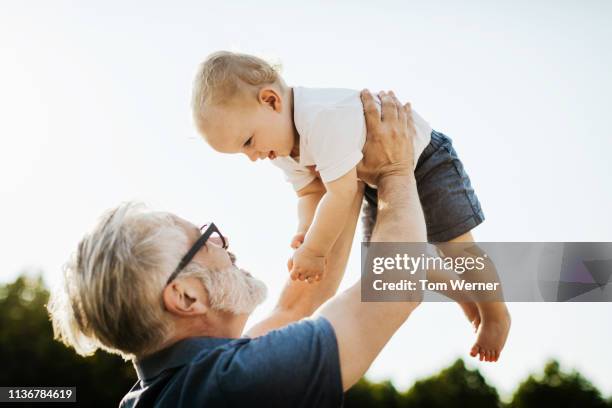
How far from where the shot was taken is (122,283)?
2805 millimetres

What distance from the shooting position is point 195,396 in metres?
2.61

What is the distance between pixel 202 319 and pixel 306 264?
0.78 metres

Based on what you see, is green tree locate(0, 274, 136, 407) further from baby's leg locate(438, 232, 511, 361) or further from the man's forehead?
the man's forehead

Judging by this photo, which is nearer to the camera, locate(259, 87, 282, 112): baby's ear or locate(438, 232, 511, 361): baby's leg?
locate(259, 87, 282, 112): baby's ear

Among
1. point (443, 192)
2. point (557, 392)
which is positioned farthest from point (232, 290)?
point (557, 392)

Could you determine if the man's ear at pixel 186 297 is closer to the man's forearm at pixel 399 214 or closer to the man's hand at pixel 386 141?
the man's forearm at pixel 399 214

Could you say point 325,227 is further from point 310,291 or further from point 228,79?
point 228,79

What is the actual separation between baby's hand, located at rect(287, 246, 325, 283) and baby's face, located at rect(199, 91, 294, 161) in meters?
0.56

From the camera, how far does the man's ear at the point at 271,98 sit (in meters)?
3.71

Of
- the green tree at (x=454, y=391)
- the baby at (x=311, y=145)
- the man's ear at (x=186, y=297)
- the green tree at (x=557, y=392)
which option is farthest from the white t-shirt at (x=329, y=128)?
the green tree at (x=557, y=392)

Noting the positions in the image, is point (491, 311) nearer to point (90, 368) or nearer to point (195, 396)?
point (195, 396)

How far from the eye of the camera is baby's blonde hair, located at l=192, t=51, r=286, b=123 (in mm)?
3672

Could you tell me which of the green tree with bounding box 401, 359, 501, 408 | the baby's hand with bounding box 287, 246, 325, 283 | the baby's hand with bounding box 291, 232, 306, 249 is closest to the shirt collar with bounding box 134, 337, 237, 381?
the baby's hand with bounding box 287, 246, 325, 283

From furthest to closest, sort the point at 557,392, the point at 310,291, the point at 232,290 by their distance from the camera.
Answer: the point at 557,392, the point at 310,291, the point at 232,290
